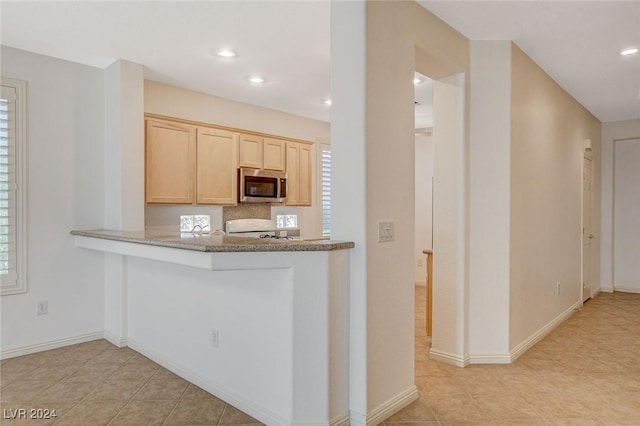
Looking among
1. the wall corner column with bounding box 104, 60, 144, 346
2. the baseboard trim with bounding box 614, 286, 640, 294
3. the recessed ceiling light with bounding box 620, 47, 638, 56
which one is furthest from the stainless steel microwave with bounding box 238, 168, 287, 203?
the baseboard trim with bounding box 614, 286, 640, 294

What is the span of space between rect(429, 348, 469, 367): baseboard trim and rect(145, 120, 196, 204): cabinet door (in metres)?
2.91

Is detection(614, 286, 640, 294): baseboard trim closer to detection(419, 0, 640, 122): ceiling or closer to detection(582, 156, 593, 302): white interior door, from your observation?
detection(582, 156, 593, 302): white interior door

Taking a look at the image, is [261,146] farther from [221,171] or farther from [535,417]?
[535,417]

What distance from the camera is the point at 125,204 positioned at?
365 centimetres

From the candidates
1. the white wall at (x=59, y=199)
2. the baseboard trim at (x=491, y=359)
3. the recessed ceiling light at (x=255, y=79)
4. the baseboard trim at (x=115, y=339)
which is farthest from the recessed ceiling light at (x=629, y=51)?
the baseboard trim at (x=115, y=339)

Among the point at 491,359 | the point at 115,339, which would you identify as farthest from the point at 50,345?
the point at 491,359

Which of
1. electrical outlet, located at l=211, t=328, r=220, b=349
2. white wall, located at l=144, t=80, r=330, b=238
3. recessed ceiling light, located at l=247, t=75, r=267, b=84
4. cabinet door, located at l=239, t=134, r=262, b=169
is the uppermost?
recessed ceiling light, located at l=247, t=75, r=267, b=84

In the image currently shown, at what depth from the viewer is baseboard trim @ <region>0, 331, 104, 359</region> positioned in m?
3.36

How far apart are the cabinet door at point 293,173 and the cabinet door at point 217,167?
35.6 inches

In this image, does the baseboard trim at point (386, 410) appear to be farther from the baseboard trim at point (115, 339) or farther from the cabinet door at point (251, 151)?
the cabinet door at point (251, 151)

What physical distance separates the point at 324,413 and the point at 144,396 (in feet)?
4.19

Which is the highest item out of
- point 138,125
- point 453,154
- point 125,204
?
point 138,125

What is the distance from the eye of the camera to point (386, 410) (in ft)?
7.70

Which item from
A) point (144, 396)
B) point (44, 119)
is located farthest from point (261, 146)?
point (144, 396)
